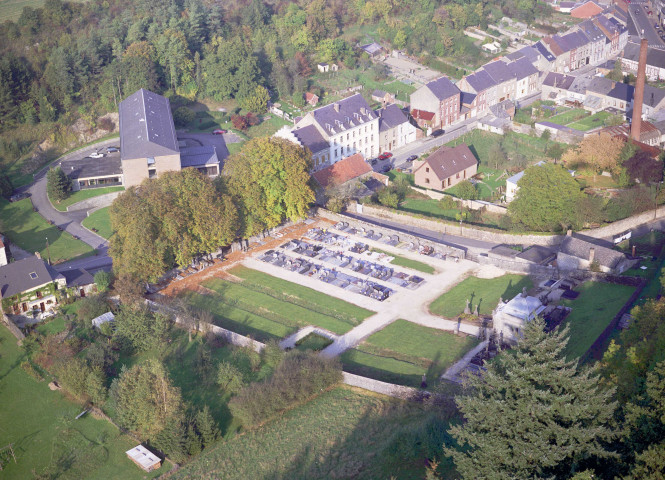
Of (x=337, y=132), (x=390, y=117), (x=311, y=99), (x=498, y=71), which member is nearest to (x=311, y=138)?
(x=337, y=132)

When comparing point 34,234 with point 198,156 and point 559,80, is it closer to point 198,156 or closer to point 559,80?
point 198,156

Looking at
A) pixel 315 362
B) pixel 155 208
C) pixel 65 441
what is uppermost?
pixel 155 208

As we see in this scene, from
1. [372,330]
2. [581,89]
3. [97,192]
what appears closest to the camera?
[372,330]

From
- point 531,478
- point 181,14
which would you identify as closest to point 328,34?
point 181,14

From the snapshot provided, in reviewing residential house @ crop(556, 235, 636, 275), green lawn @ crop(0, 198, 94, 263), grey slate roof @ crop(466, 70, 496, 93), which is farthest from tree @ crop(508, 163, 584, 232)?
green lawn @ crop(0, 198, 94, 263)

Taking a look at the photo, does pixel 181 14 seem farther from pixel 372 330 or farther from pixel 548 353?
pixel 548 353

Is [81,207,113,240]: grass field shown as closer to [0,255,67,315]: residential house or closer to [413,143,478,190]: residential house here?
[0,255,67,315]: residential house

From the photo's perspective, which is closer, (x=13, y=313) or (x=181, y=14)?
(x=13, y=313)
